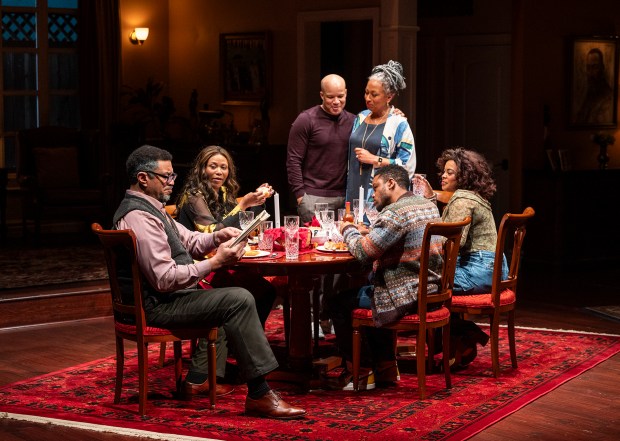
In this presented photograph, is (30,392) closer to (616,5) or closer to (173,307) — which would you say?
(173,307)

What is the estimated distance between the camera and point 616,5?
993 cm

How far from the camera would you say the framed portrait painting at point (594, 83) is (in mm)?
9672

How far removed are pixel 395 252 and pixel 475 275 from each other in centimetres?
73

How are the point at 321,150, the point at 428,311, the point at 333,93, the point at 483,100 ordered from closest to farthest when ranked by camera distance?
the point at 428,311, the point at 333,93, the point at 321,150, the point at 483,100

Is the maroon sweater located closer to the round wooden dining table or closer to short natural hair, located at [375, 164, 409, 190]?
the round wooden dining table

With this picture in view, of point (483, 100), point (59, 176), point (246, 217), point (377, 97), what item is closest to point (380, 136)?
point (377, 97)

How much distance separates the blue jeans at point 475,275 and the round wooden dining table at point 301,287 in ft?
1.97

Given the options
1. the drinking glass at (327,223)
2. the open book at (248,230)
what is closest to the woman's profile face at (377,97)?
the drinking glass at (327,223)

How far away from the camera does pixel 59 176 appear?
415 inches

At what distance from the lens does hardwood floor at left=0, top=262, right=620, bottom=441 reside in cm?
457

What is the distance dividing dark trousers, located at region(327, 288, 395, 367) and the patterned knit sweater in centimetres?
26

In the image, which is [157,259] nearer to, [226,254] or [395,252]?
[226,254]

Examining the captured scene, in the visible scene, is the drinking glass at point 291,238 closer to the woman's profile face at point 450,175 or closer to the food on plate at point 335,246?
the food on plate at point 335,246

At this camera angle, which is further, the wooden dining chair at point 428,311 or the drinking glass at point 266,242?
the drinking glass at point 266,242
